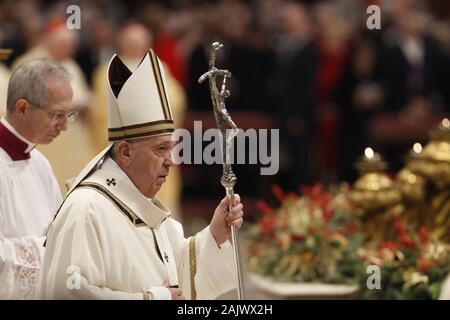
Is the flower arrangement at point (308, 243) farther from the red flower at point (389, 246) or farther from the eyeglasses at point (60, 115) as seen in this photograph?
the eyeglasses at point (60, 115)

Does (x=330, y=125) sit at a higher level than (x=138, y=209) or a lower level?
higher

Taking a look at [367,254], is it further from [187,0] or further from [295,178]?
[187,0]

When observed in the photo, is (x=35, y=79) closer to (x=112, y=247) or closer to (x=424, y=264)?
(x=112, y=247)

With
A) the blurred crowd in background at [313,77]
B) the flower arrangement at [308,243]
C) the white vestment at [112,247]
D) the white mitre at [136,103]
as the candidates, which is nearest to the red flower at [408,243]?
the flower arrangement at [308,243]

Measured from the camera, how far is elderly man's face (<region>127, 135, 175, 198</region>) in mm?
4766

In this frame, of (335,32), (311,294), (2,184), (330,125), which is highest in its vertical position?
(335,32)

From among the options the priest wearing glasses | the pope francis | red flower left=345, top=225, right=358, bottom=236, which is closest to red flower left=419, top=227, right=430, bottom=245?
red flower left=345, top=225, right=358, bottom=236

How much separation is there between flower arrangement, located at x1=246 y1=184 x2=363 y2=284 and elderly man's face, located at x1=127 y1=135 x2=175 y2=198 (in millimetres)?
2488

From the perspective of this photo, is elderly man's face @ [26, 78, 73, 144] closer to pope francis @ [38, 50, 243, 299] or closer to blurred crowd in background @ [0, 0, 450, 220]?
pope francis @ [38, 50, 243, 299]

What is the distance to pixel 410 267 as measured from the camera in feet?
21.9

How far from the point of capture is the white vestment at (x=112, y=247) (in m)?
4.61

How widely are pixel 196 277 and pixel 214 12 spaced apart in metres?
7.97

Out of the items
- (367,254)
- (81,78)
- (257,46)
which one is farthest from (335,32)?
(367,254)

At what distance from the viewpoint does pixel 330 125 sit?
13.0 metres
